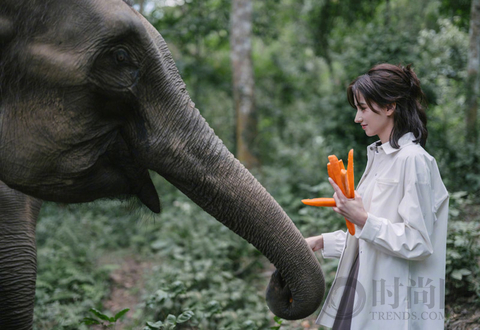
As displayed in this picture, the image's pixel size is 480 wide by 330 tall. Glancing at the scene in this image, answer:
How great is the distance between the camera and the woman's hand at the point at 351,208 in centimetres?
185

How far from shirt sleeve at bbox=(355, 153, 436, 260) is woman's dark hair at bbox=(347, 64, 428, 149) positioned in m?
0.17

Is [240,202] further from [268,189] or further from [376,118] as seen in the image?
[268,189]

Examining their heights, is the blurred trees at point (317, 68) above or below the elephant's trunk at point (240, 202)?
above

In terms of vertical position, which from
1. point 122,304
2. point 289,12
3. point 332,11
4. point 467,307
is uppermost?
point 289,12

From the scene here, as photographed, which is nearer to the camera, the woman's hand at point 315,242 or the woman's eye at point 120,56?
the woman's eye at point 120,56

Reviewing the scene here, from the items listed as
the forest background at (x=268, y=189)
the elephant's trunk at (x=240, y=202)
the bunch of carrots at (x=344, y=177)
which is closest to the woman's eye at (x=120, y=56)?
the elephant's trunk at (x=240, y=202)

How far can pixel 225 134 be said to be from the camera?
10.5 m

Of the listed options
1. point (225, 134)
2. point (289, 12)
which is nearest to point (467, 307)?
point (225, 134)

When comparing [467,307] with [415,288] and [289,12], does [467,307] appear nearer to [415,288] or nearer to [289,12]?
[415,288]

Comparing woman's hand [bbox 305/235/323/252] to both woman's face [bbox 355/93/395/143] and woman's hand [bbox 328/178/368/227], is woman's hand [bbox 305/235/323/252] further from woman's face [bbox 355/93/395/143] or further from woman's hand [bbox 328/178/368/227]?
woman's face [bbox 355/93/395/143]

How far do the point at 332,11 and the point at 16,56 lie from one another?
1014 centimetres

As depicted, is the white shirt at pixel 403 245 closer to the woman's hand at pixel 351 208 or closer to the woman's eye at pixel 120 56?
the woman's hand at pixel 351 208

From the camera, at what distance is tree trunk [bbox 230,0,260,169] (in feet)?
26.2

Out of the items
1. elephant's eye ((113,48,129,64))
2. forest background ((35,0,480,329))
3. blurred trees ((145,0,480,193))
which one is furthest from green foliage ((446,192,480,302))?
elephant's eye ((113,48,129,64))
